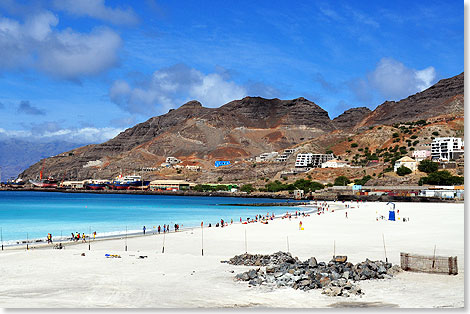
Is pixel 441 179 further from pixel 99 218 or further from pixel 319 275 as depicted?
pixel 319 275

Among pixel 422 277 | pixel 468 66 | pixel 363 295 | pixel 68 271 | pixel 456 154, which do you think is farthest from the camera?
pixel 456 154

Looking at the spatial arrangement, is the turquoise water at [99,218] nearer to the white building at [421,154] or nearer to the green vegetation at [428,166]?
the green vegetation at [428,166]

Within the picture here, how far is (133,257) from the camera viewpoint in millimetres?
25828

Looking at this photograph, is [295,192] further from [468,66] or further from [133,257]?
[468,66]

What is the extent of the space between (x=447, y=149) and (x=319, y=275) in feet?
521

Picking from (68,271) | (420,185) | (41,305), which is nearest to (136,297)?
(41,305)

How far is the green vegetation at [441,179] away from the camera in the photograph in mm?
123625

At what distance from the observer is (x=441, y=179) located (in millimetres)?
124812

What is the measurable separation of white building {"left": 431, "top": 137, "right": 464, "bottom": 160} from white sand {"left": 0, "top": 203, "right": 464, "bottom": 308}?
442ft

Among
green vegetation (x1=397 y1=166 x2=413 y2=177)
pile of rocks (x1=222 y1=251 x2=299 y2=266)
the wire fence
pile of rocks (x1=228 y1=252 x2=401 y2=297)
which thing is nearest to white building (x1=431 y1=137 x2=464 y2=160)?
green vegetation (x1=397 y1=166 x2=413 y2=177)

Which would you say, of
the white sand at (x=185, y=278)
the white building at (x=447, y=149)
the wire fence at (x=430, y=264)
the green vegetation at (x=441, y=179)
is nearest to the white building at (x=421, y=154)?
the white building at (x=447, y=149)

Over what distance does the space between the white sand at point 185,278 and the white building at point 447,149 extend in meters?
135

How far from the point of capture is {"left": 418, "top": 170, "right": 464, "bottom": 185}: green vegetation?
406ft

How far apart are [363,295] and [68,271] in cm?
1250
